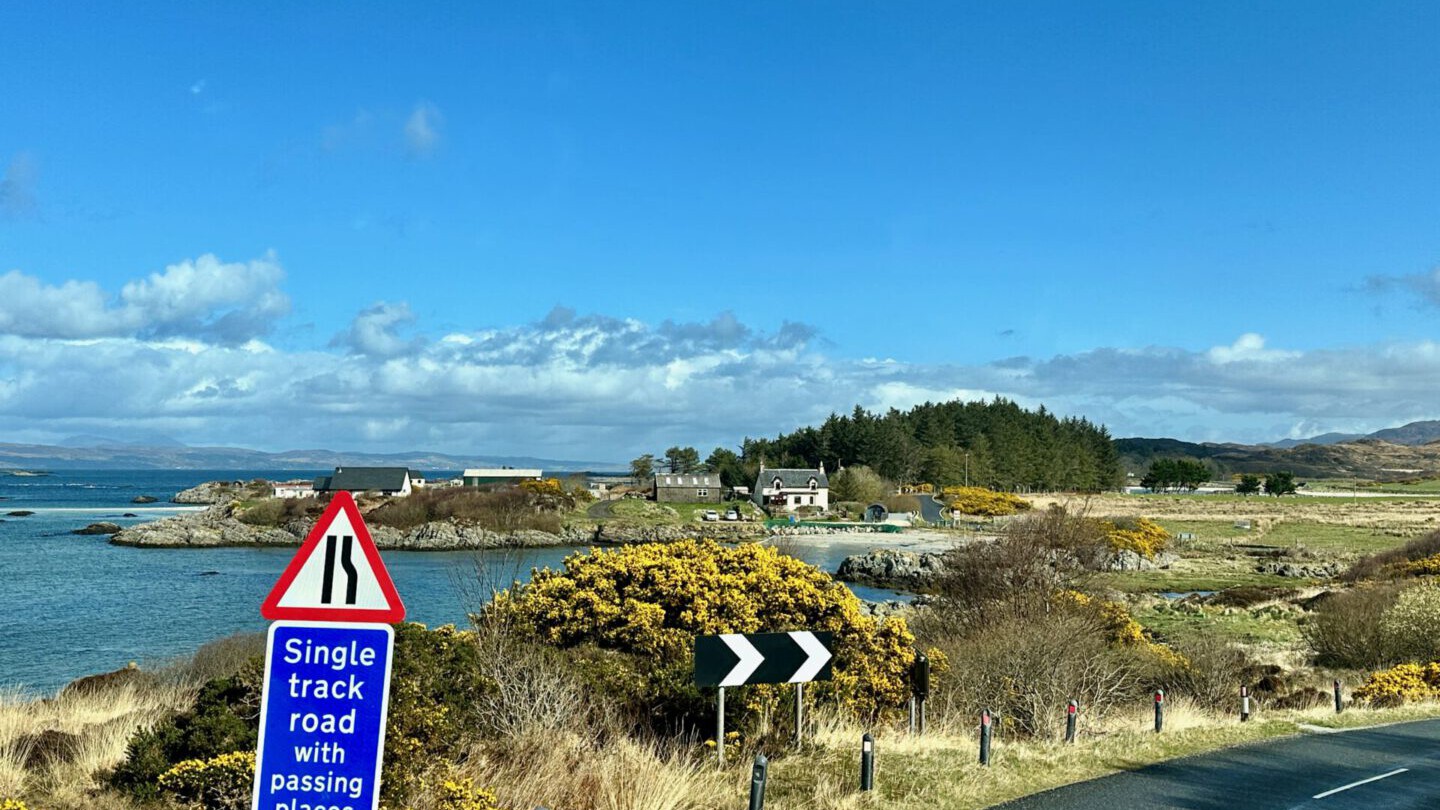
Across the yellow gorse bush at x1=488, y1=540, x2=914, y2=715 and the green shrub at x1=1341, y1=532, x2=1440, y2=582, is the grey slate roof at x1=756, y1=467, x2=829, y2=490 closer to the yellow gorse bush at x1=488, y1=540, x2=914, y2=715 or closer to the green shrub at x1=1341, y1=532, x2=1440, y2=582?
the green shrub at x1=1341, y1=532, x2=1440, y2=582

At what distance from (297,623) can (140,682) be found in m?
18.8

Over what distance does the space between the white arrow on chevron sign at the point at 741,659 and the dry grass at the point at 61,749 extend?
16.4 ft

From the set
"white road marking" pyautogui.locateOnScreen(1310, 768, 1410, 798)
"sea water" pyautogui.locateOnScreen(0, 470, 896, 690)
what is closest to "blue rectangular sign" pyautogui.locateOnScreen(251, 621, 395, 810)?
"sea water" pyautogui.locateOnScreen(0, 470, 896, 690)

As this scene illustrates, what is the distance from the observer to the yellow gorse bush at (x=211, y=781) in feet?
27.1

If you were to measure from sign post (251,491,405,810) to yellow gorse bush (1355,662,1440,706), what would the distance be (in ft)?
80.0

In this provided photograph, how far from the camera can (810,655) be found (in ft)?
34.4

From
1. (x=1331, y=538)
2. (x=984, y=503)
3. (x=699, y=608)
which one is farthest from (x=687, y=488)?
(x=699, y=608)

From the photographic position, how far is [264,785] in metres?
5.00

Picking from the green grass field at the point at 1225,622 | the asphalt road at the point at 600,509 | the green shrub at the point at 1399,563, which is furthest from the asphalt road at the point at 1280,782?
the asphalt road at the point at 600,509

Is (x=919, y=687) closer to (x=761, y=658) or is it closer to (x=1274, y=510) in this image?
(x=761, y=658)

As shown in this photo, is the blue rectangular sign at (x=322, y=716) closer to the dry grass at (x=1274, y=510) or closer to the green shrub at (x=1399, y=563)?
the green shrub at (x=1399, y=563)

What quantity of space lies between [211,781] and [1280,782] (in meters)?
11.6

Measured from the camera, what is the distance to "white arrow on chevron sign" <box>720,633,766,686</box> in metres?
10.1

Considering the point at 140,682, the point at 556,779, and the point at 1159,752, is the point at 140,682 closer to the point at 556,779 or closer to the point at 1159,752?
the point at 556,779
